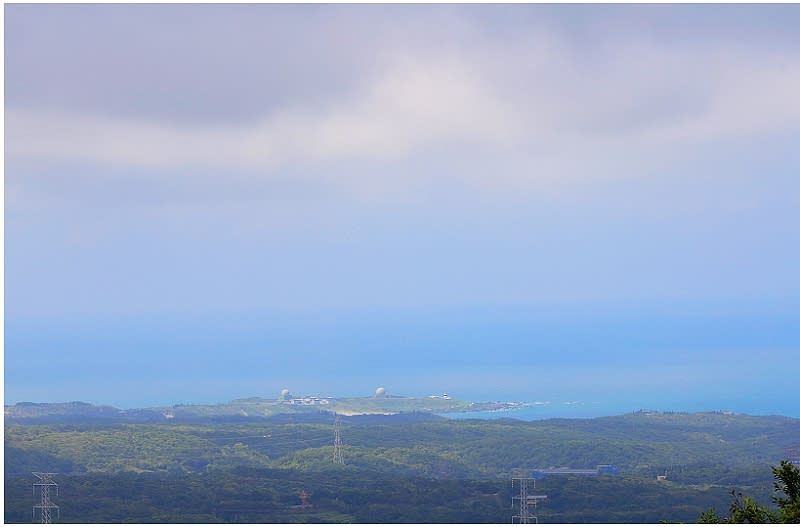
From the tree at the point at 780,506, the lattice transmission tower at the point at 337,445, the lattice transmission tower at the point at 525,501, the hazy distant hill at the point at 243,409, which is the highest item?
the tree at the point at 780,506

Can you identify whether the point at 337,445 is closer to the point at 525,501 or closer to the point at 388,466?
the point at 388,466

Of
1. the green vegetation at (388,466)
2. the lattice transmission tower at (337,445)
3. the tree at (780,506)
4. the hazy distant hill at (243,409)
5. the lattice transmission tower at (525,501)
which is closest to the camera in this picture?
the tree at (780,506)

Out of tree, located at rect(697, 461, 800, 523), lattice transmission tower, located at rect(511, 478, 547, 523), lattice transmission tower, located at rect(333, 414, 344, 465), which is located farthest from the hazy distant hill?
tree, located at rect(697, 461, 800, 523)

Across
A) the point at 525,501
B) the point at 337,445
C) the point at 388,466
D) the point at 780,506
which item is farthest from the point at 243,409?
the point at 780,506

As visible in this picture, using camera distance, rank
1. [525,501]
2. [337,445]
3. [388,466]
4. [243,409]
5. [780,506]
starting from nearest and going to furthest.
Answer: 1. [780,506]
2. [525,501]
3. [388,466]
4. [337,445]
5. [243,409]

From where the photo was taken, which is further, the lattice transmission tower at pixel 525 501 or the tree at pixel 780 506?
the lattice transmission tower at pixel 525 501

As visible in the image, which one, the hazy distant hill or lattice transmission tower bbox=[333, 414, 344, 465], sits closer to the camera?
lattice transmission tower bbox=[333, 414, 344, 465]

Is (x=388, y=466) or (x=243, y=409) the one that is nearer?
(x=388, y=466)

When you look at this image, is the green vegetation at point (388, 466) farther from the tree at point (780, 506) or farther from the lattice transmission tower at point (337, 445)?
the tree at point (780, 506)

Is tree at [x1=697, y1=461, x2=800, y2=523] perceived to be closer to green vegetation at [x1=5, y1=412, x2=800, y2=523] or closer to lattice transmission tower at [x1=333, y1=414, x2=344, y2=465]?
green vegetation at [x1=5, y1=412, x2=800, y2=523]

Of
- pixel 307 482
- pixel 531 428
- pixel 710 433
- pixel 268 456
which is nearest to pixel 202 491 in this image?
pixel 307 482

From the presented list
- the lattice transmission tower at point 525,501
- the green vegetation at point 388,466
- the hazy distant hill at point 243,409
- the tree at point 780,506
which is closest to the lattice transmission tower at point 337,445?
the green vegetation at point 388,466

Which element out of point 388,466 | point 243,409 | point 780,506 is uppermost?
point 780,506
